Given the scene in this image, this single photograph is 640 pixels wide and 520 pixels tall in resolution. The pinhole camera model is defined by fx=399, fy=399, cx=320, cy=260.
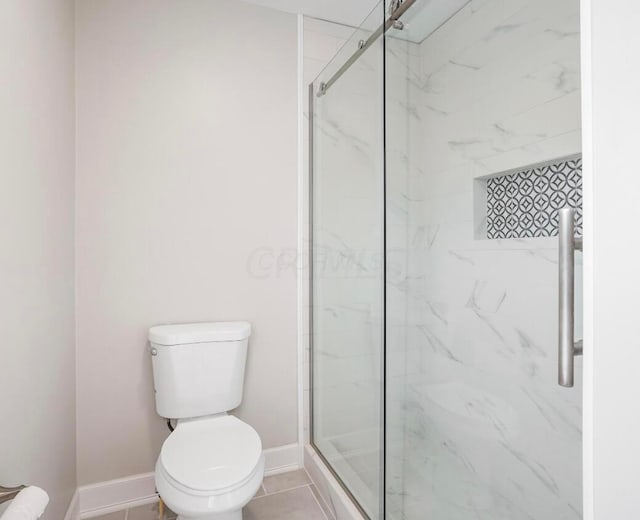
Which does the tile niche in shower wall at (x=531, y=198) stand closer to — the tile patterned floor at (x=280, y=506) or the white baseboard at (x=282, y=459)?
the tile patterned floor at (x=280, y=506)

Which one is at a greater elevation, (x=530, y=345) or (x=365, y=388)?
(x=530, y=345)

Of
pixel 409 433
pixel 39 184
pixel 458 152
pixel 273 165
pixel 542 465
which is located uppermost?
pixel 273 165

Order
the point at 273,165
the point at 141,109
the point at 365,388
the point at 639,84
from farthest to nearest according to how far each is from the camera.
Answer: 1. the point at 273,165
2. the point at 141,109
3. the point at 365,388
4. the point at 639,84

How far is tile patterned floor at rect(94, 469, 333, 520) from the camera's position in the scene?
5.64ft

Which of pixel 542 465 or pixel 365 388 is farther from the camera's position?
pixel 365 388

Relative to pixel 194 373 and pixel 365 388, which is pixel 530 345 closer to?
pixel 365 388

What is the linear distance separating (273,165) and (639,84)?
1606 millimetres

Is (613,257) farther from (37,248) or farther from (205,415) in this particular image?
(205,415)

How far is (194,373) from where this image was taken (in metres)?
1.70

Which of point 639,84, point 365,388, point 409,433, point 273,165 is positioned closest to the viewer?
point 639,84

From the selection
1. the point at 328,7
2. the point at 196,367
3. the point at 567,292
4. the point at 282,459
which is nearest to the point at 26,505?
the point at 196,367

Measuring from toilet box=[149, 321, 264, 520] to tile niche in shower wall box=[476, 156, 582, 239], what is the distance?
1.13 m

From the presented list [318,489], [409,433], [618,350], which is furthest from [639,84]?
[318,489]

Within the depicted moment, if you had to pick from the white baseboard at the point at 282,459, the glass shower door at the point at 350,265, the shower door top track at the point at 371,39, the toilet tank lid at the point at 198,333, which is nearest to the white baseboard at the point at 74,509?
the toilet tank lid at the point at 198,333
